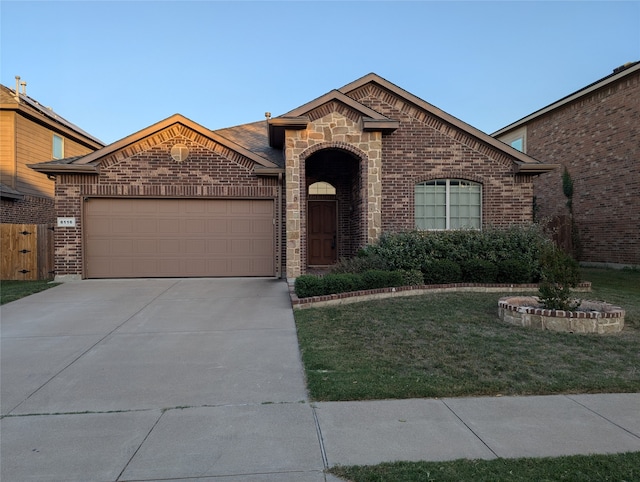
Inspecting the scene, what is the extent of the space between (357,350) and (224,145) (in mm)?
8458

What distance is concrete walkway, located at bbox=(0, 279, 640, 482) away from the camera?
311 centimetres

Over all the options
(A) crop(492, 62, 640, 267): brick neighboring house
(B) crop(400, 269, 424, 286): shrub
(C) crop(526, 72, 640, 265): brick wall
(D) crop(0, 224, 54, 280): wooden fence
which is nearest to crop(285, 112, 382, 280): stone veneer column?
(B) crop(400, 269, 424, 286): shrub

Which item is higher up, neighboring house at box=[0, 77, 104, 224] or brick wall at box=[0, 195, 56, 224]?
neighboring house at box=[0, 77, 104, 224]

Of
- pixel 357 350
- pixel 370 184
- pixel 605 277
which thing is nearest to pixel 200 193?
pixel 370 184

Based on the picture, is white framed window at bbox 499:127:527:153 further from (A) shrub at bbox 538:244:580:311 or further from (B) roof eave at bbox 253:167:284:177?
(A) shrub at bbox 538:244:580:311

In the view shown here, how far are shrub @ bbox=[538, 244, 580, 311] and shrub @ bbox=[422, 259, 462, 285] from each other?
2970 millimetres

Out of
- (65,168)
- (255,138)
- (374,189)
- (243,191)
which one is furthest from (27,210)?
(374,189)

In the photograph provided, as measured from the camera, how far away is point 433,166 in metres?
12.4

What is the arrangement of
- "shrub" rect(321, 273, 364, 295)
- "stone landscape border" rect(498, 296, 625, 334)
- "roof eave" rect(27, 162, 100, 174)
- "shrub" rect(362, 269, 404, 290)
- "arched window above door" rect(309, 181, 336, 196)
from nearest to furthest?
"stone landscape border" rect(498, 296, 625, 334) < "shrub" rect(321, 273, 364, 295) < "shrub" rect(362, 269, 404, 290) < "roof eave" rect(27, 162, 100, 174) < "arched window above door" rect(309, 181, 336, 196)

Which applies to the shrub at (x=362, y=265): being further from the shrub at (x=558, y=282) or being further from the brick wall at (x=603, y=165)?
the brick wall at (x=603, y=165)

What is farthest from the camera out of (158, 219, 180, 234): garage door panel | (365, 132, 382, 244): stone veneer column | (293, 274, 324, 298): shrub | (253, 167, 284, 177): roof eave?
(158, 219, 180, 234): garage door panel

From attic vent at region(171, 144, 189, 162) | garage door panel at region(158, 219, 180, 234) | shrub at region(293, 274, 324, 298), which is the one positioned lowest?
shrub at region(293, 274, 324, 298)

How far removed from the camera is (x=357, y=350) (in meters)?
5.63

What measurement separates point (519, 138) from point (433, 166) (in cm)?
1234
